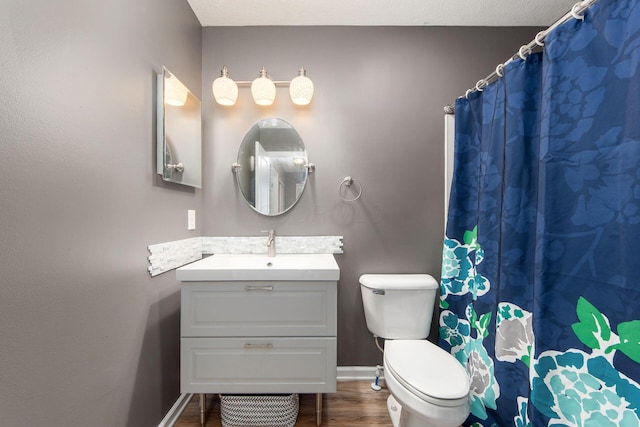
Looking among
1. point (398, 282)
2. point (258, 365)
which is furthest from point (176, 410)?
point (398, 282)

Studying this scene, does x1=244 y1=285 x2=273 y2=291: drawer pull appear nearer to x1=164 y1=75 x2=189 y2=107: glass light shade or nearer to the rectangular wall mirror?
the rectangular wall mirror

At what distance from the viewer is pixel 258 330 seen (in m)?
1.29

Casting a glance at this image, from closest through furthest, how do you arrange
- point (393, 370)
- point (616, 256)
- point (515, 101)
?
point (616, 256), point (515, 101), point (393, 370)

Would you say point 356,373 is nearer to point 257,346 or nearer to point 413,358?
point 413,358

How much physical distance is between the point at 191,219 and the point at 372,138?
128 centimetres

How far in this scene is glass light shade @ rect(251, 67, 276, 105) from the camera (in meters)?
1.68

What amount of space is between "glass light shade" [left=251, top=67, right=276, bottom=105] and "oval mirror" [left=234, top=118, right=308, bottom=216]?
15 cm

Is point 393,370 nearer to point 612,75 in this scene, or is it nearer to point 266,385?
point 266,385

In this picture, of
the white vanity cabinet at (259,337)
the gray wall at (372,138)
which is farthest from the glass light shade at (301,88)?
the white vanity cabinet at (259,337)

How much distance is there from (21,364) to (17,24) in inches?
35.3

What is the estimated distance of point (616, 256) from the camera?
0.81 metres

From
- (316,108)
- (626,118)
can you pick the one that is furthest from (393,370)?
(316,108)

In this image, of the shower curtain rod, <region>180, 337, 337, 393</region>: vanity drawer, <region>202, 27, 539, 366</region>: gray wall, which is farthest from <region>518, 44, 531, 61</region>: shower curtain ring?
<region>180, 337, 337, 393</region>: vanity drawer

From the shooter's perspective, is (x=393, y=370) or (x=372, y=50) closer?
(x=393, y=370)
